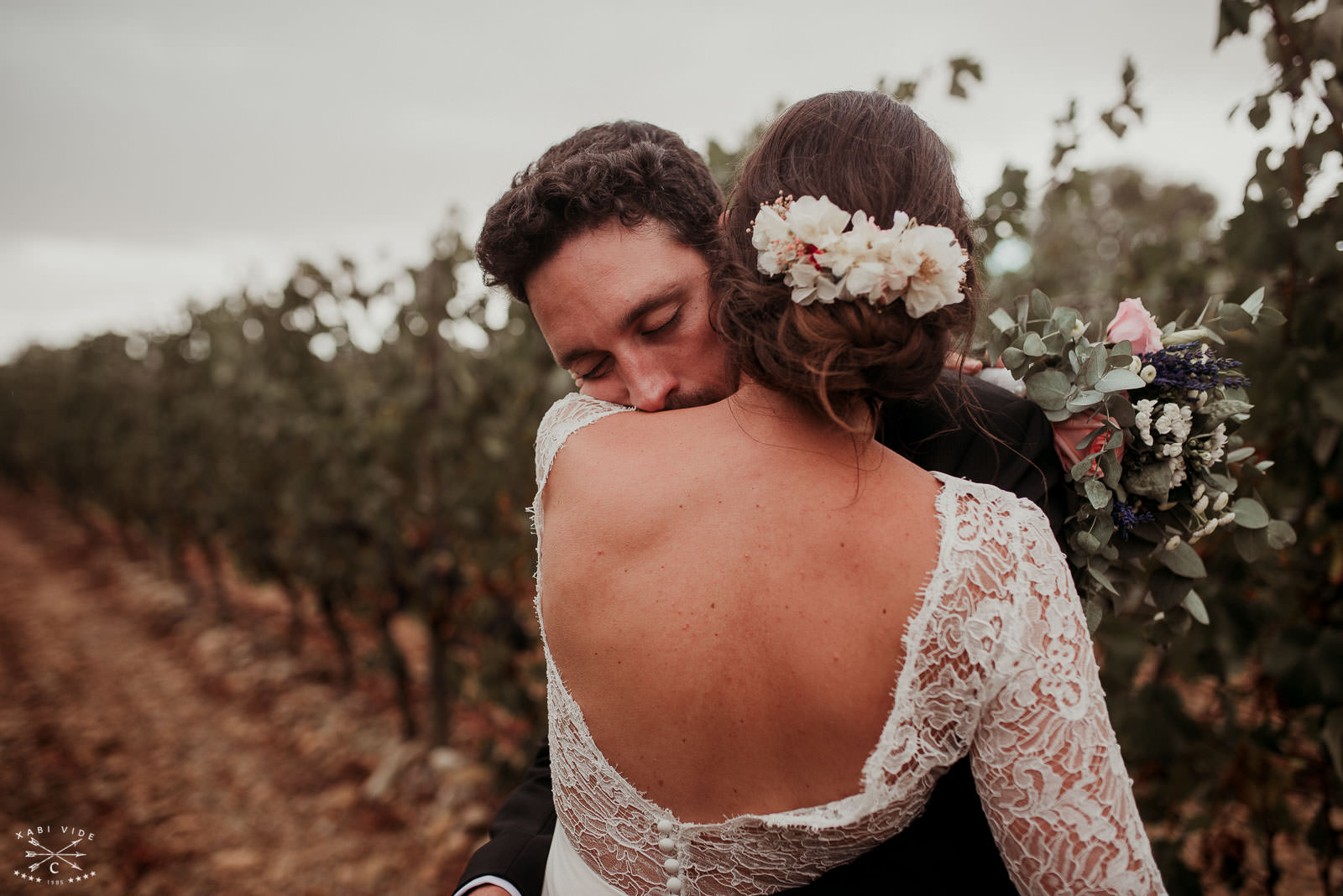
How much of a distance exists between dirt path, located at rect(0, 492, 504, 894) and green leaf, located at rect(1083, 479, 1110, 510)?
399 cm

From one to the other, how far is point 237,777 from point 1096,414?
5.88 meters

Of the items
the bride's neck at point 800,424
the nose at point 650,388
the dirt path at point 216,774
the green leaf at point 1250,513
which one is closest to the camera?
the bride's neck at point 800,424

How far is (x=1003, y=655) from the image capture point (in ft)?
3.36

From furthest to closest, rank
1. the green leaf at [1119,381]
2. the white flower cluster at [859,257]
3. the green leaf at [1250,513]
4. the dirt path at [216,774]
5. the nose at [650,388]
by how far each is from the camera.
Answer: the dirt path at [216,774] < the nose at [650,388] < the green leaf at [1250,513] < the green leaf at [1119,381] < the white flower cluster at [859,257]

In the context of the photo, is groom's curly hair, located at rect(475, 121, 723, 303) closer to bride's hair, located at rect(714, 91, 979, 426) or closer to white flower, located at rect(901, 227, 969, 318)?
bride's hair, located at rect(714, 91, 979, 426)

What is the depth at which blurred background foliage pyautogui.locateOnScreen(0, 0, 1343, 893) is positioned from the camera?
6.30ft

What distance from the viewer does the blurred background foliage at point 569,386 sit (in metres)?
1.92

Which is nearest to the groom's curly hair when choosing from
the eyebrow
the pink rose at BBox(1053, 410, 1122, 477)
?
the eyebrow

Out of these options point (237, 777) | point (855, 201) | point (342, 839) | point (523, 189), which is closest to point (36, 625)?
point (237, 777)

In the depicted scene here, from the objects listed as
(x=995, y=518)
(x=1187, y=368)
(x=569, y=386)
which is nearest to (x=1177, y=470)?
(x=1187, y=368)

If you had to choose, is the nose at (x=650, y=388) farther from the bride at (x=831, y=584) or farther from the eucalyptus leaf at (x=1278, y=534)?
the eucalyptus leaf at (x=1278, y=534)

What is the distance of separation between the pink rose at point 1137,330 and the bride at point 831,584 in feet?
1.15

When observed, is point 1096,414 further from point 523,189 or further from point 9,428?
point 9,428

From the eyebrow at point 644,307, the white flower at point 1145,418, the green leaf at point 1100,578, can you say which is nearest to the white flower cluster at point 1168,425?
the white flower at point 1145,418
